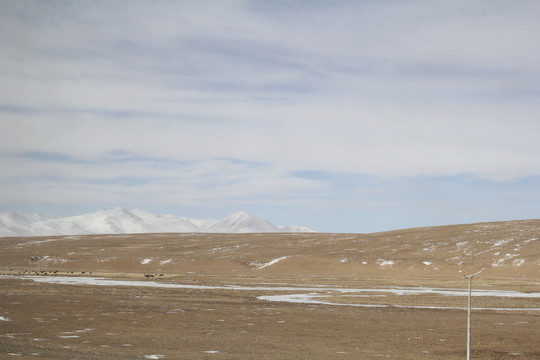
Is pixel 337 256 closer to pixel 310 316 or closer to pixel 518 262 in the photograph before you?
pixel 518 262

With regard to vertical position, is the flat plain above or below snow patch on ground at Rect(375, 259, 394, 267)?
below

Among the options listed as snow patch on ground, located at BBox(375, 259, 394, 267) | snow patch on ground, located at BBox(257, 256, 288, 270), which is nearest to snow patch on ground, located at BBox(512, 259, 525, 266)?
snow patch on ground, located at BBox(375, 259, 394, 267)

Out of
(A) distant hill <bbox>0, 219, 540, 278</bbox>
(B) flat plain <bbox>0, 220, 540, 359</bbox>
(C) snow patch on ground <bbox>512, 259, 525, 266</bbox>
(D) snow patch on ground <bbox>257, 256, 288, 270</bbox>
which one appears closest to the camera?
(B) flat plain <bbox>0, 220, 540, 359</bbox>

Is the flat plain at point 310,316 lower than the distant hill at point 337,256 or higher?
lower

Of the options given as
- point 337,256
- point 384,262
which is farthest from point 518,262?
point 337,256

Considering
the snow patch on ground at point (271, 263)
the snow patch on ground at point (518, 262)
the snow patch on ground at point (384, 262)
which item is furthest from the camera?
the snow patch on ground at point (271, 263)

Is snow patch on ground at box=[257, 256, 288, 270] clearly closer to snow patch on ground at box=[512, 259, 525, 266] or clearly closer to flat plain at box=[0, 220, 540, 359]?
flat plain at box=[0, 220, 540, 359]

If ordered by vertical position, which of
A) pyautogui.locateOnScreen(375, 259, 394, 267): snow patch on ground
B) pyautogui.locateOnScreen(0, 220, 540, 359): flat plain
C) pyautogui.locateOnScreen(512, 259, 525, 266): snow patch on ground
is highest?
pyautogui.locateOnScreen(512, 259, 525, 266): snow patch on ground

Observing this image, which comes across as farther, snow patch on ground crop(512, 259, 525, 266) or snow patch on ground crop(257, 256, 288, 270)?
snow patch on ground crop(257, 256, 288, 270)

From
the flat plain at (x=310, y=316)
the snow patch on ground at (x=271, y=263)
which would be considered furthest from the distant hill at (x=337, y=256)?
the flat plain at (x=310, y=316)

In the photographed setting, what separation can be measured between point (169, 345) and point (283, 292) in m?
31.2

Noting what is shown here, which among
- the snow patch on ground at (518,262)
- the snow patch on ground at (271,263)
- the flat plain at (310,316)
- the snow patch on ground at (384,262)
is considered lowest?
the flat plain at (310,316)

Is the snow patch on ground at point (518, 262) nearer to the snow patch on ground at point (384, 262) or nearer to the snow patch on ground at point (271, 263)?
the snow patch on ground at point (384, 262)

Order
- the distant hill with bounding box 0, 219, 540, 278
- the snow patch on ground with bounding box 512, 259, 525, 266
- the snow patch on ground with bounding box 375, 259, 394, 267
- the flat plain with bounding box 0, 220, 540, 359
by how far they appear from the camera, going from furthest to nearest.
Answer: the snow patch on ground with bounding box 375, 259, 394, 267 → the distant hill with bounding box 0, 219, 540, 278 → the snow patch on ground with bounding box 512, 259, 525, 266 → the flat plain with bounding box 0, 220, 540, 359
